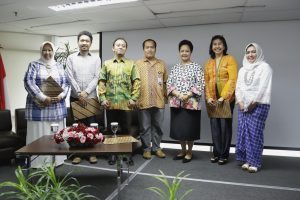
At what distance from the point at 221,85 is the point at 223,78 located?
90mm

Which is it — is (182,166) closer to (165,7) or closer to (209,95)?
(209,95)

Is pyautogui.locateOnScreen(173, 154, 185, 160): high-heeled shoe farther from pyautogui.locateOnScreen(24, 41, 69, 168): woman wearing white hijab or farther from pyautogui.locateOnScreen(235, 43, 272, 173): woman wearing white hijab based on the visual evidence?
pyautogui.locateOnScreen(24, 41, 69, 168): woman wearing white hijab

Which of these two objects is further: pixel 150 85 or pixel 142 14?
pixel 142 14

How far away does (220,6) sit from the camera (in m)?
3.49

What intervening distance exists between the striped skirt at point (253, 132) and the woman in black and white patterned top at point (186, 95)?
1.82ft

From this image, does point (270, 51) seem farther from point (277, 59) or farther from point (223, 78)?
point (223, 78)

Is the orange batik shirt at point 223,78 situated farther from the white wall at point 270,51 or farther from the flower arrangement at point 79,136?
the flower arrangement at point 79,136

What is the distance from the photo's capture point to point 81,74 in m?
3.38

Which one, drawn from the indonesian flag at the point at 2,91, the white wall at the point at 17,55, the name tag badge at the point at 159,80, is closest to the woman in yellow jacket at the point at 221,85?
the name tag badge at the point at 159,80

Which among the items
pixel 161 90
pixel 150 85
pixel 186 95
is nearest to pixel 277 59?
pixel 186 95

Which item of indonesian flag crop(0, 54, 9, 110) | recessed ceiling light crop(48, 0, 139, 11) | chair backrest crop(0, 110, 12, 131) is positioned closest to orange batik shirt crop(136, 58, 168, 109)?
recessed ceiling light crop(48, 0, 139, 11)

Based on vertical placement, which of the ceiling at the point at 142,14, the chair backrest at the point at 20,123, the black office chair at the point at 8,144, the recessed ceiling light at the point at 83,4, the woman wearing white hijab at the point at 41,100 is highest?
the recessed ceiling light at the point at 83,4

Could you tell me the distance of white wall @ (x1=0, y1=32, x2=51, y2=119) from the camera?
5.66 metres

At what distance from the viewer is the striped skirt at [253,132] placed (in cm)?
306
